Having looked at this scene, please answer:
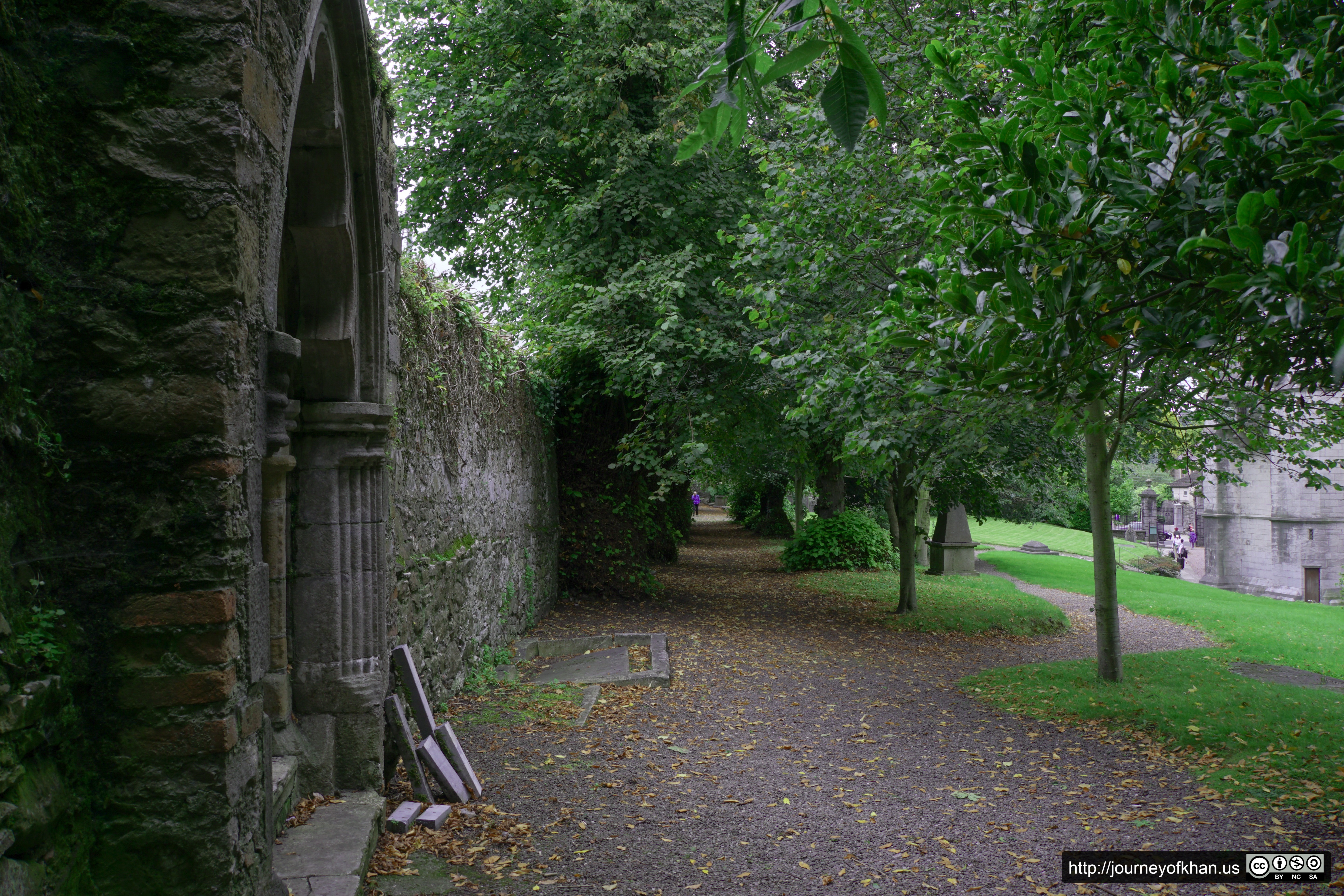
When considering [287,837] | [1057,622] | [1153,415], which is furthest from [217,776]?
[1057,622]

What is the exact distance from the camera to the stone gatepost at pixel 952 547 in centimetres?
1844

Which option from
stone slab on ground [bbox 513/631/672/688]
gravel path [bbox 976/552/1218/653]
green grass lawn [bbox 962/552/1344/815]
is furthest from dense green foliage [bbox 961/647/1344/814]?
stone slab on ground [bbox 513/631/672/688]

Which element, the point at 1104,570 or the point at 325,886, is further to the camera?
the point at 1104,570

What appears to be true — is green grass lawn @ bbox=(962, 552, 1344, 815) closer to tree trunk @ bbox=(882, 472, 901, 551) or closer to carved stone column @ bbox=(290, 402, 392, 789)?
tree trunk @ bbox=(882, 472, 901, 551)

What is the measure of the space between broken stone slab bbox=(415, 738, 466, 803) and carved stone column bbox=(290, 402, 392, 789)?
0.85 ft

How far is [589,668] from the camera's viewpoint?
28.0ft

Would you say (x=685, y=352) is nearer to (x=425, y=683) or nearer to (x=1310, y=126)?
(x=425, y=683)

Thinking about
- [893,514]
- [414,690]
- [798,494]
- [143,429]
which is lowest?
[414,690]

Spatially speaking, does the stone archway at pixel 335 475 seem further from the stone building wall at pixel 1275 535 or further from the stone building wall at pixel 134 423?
the stone building wall at pixel 1275 535

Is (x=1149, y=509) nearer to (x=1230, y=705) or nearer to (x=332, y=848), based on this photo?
→ (x=1230, y=705)

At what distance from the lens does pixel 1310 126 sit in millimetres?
2645

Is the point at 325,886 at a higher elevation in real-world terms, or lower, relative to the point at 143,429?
lower

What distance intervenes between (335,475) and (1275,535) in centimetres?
3397

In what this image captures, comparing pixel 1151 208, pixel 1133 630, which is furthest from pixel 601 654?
pixel 1133 630
